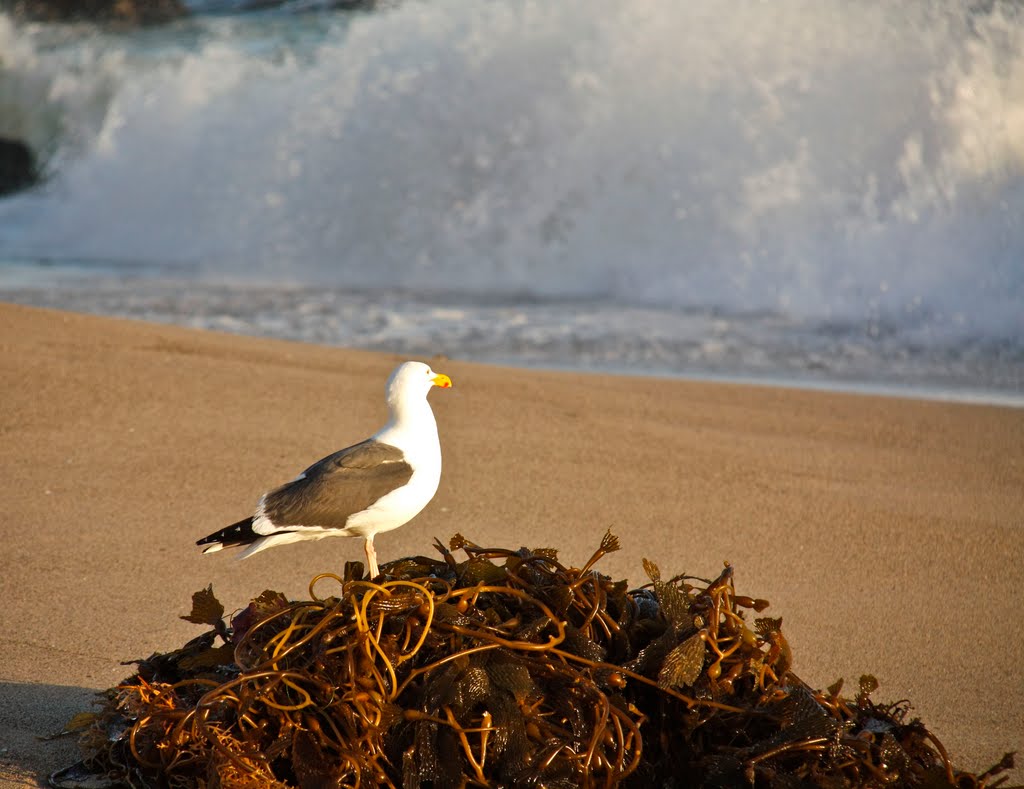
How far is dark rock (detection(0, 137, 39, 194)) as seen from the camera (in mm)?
22641

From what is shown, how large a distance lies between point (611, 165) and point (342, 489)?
12271 millimetres

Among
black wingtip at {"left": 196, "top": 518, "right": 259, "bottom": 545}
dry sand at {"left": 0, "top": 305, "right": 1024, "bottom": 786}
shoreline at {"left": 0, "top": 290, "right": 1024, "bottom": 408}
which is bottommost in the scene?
dry sand at {"left": 0, "top": 305, "right": 1024, "bottom": 786}

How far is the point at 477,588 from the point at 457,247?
12.2m

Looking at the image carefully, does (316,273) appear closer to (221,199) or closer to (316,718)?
(221,199)

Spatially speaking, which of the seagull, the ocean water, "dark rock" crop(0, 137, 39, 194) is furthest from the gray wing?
"dark rock" crop(0, 137, 39, 194)

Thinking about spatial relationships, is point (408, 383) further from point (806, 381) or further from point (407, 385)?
point (806, 381)

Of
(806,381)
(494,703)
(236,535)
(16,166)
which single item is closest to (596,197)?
(806,381)

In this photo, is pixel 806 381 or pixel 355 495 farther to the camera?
pixel 806 381

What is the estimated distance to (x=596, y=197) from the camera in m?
14.8

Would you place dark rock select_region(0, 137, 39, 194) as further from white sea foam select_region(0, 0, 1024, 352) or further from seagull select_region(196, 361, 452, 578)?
seagull select_region(196, 361, 452, 578)

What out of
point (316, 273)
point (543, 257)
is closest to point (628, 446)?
point (543, 257)

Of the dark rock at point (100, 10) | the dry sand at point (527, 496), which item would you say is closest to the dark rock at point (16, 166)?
the dark rock at point (100, 10)

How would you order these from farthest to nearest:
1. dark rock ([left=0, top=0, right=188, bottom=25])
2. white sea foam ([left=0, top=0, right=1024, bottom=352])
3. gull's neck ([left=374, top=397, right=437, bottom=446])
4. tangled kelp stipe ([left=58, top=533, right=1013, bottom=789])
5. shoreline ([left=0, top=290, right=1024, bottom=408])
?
dark rock ([left=0, top=0, right=188, bottom=25])
white sea foam ([left=0, top=0, right=1024, bottom=352])
shoreline ([left=0, top=290, right=1024, bottom=408])
gull's neck ([left=374, top=397, right=437, bottom=446])
tangled kelp stipe ([left=58, top=533, right=1013, bottom=789])

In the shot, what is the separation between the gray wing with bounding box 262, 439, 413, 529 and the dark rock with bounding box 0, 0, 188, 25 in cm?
2651
